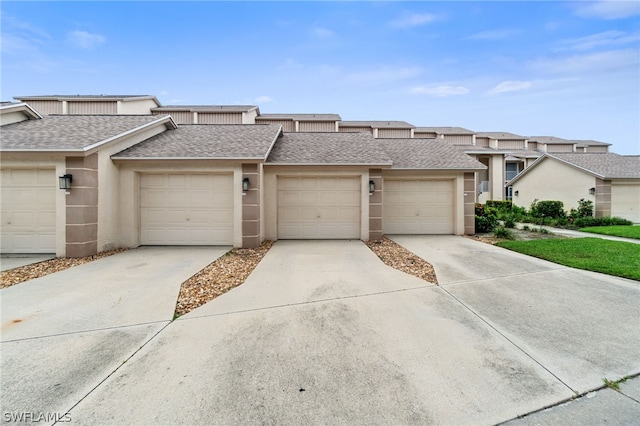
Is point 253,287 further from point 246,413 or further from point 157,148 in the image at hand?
point 157,148

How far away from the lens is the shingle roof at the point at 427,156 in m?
9.91

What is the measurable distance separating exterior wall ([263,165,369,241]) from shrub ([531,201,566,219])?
12.0 meters

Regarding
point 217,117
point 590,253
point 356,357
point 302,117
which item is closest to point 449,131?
point 302,117

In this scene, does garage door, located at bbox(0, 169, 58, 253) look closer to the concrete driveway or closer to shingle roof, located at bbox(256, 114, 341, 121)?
the concrete driveway

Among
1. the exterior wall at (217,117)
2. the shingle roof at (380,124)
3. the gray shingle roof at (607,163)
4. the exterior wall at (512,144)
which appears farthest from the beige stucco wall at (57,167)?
the exterior wall at (512,144)

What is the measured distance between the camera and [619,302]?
155 inches

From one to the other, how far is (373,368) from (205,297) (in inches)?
119

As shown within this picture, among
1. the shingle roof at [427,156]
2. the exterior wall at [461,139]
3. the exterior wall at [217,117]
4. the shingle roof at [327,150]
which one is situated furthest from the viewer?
the exterior wall at [461,139]

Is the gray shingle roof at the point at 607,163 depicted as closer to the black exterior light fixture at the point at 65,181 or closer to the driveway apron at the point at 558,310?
the driveway apron at the point at 558,310

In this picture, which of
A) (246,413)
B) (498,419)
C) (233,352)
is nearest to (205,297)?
(233,352)

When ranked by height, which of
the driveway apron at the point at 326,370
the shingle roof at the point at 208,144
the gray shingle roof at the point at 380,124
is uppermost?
the gray shingle roof at the point at 380,124

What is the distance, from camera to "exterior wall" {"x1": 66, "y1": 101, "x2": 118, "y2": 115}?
20875 millimetres

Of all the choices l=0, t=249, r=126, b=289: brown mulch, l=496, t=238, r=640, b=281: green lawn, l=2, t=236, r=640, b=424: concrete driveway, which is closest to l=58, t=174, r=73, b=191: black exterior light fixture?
l=0, t=249, r=126, b=289: brown mulch

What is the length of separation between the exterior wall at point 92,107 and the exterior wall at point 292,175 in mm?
20661
